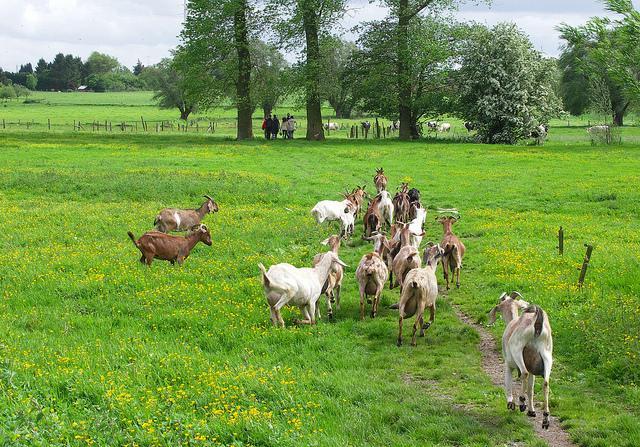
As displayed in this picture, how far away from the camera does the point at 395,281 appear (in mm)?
15789

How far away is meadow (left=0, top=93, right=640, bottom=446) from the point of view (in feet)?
27.9

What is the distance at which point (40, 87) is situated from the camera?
162 metres

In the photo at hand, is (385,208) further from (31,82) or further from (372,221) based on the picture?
(31,82)

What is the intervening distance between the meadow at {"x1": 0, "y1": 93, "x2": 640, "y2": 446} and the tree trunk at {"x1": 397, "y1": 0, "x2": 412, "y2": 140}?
2847 cm

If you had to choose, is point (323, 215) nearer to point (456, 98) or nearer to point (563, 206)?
point (563, 206)

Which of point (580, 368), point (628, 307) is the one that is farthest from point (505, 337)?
point (628, 307)

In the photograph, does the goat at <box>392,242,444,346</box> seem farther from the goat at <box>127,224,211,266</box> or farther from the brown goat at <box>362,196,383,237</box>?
the brown goat at <box>362,196,383,237</box>

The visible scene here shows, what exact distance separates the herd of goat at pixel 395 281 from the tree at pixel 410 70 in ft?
116

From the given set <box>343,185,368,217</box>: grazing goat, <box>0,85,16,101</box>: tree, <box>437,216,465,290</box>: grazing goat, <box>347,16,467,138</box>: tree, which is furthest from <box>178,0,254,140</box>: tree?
<box>0,85,16,101</box>: tree

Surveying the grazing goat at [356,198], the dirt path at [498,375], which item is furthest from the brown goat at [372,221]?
the dirt path at [498,375]

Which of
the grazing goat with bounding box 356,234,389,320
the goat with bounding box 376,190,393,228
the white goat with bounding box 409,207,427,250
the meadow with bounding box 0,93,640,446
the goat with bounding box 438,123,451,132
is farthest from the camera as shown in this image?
the goat with bounding box 438,123,451,132

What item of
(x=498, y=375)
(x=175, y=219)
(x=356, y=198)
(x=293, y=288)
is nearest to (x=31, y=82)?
(x=356, y=198)

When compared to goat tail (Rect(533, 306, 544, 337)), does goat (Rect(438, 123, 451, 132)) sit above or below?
above

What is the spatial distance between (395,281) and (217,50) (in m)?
40.2
